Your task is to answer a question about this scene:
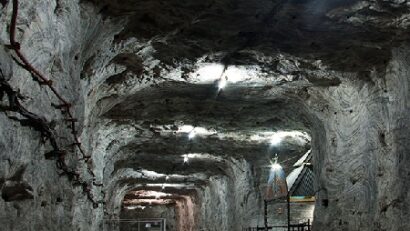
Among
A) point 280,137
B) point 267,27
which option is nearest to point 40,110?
point 267,27

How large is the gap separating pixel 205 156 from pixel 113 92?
22.3 feet

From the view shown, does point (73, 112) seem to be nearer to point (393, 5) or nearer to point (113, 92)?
point (113, 92)

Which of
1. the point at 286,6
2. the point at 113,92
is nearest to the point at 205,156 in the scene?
the point at 113,92

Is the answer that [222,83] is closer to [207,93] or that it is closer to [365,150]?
[207,93]

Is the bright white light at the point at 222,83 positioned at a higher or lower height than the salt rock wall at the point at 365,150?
higher

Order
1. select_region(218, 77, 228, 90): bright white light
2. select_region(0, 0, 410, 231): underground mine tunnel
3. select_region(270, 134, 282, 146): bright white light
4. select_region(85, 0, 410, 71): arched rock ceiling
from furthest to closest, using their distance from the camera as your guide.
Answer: select_region(270, 134, 282, 146): bright white light, select_region(218, 77, 228, 90): bright white light, select_region(85, 0, 410, 71): arched rock ceiling, select_region(0, 0, 410, 231): underground mine tunnel

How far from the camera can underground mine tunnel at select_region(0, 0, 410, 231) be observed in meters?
3.61

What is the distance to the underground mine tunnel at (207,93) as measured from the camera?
3609 millimetres

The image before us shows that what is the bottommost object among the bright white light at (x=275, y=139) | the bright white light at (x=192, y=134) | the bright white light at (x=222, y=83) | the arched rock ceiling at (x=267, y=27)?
the bright white light at (x=275, y=139)

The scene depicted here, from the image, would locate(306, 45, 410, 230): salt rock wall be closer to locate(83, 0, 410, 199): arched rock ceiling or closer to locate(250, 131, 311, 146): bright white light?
locate(83, 0, 410, 199): arched rock ceiling

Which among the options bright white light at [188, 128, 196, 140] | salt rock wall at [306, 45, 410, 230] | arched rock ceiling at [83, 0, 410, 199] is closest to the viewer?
arched rock ceiling at [83, 0, 410, 199]

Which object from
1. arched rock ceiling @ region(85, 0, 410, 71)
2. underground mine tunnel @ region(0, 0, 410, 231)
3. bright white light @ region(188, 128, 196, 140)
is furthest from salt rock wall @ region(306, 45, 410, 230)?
bright white light @ region(188, 128, 196, 140)

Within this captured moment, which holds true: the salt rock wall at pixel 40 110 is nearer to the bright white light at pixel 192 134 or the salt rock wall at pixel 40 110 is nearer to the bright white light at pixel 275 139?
the bright white light at pixel 192 134

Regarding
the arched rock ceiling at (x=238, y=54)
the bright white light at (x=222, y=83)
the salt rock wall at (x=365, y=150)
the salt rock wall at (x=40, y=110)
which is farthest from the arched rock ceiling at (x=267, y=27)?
the bright white light at (x=222, y=83)
